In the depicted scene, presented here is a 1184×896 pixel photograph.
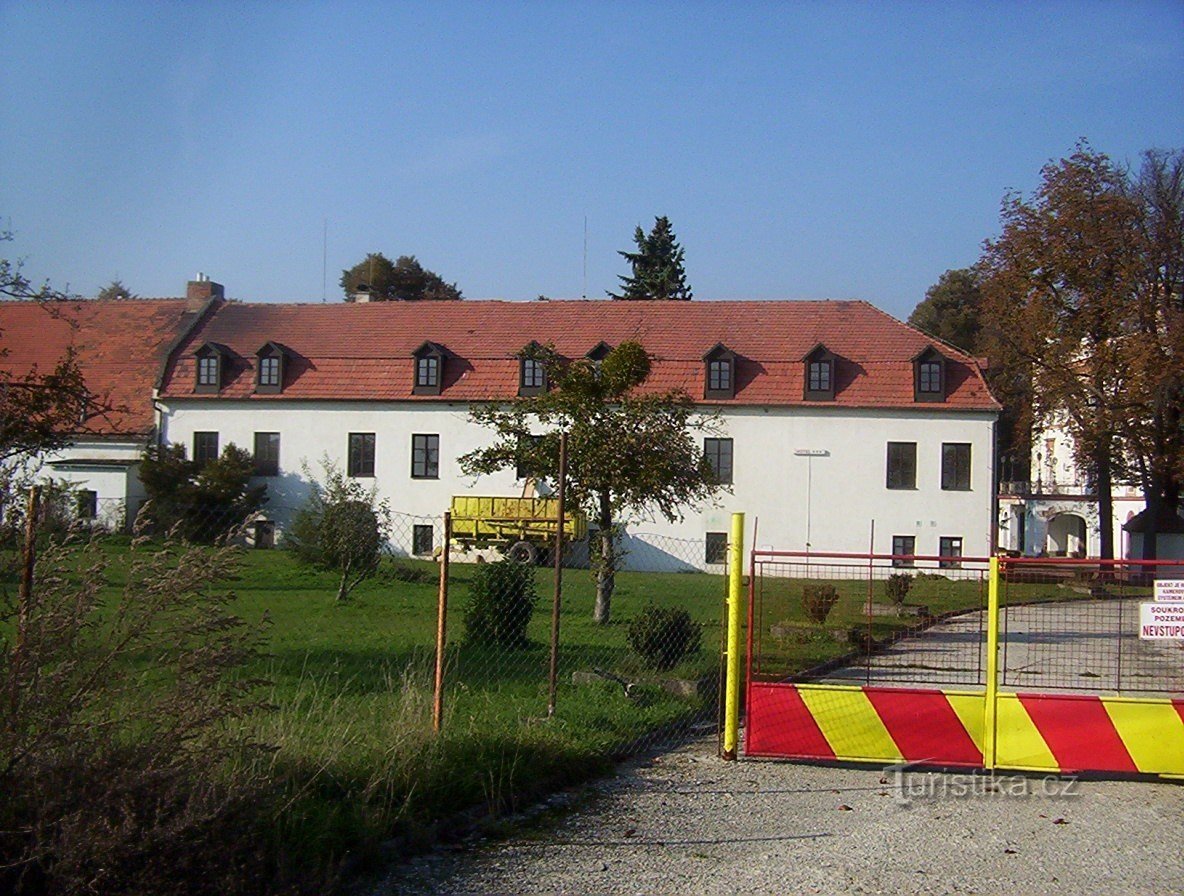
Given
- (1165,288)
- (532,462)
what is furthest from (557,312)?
(532,462)

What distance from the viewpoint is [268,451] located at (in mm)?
41719

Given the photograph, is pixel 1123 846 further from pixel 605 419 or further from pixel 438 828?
pixel 605 419

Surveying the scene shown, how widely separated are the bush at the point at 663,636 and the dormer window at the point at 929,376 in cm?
2863

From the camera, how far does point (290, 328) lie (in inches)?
1735

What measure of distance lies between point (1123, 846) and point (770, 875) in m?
2.47

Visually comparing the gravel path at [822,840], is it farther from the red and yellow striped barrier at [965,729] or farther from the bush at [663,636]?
the bush at [663,636]

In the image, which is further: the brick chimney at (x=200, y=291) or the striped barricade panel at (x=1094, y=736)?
the brick chimney at (x=200, y=291)

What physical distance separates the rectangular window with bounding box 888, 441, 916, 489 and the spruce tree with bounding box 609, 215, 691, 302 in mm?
27635

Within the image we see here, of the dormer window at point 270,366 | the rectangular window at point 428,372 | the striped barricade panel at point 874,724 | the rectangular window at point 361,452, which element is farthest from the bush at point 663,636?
the dormer window at point 270,366

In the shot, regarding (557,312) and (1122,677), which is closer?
(1122,677)

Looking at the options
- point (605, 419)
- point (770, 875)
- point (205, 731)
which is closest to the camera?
point (205, 731)

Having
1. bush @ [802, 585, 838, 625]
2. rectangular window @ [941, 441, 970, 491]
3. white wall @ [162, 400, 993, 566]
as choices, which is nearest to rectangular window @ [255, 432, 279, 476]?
white wall @ [162, 400, 993, 566]

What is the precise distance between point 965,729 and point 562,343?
33981mm

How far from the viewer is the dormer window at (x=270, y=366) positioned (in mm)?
42125
